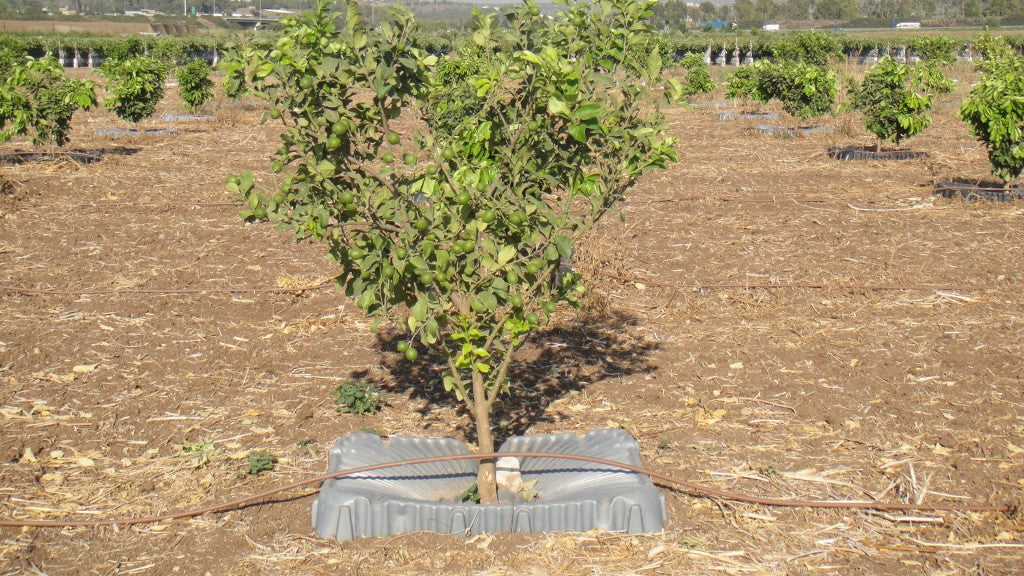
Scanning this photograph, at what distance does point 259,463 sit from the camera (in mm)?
4285

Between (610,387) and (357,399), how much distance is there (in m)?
1.30

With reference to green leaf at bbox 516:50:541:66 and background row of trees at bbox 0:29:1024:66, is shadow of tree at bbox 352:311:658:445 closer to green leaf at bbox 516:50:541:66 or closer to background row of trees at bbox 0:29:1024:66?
green leaf at bbox 516:50:541:66

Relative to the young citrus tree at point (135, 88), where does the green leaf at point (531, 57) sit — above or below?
below

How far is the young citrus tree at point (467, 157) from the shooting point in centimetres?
351

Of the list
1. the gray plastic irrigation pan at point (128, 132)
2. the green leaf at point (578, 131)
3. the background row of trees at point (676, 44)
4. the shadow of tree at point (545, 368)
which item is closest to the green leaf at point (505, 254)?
the green leaf at point (578, 131)

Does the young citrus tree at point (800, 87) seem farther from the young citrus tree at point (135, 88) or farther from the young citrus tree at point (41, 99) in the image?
the young citrus tree at point (41, 99)

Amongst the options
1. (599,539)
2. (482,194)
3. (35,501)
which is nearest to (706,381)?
(599,539)

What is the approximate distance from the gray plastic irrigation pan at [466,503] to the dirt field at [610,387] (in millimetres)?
64

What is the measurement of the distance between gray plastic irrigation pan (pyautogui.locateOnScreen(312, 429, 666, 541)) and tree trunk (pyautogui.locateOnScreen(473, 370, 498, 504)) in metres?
0.08

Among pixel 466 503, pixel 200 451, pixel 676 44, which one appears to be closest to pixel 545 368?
pixel 466 503

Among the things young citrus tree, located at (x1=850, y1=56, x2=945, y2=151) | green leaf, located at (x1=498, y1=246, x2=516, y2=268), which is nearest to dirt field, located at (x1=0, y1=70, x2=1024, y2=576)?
green leaf, located at (x1=498, y1=246, x2=516, y2=268)

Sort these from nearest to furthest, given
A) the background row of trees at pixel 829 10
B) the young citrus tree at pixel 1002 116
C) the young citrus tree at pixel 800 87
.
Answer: the young citrus tree at pixel 1002 116 → the young citrus tree at pixel 800 87 → the background row of trees at pixel 829 10

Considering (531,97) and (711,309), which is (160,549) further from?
(711,309)

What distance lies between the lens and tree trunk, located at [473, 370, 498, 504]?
12.8 ft
